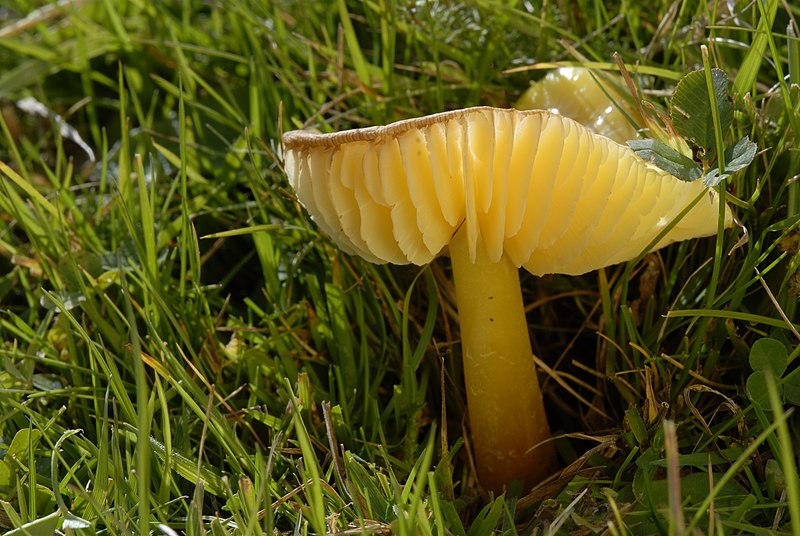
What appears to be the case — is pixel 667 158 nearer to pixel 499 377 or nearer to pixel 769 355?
pixel 769 355

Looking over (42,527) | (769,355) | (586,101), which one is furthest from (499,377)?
(42,527)

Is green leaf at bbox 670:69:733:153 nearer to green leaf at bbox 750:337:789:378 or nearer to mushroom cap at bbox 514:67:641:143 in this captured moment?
mushroom cap at bbox 514:67:641:143

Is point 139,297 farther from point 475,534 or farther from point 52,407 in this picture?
point 475,534

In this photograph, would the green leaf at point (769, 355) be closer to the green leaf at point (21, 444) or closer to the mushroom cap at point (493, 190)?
the mushroom cap at point (493, 190)

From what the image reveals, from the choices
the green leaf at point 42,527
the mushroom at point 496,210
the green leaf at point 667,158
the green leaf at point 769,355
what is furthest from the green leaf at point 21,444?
the green leaf at point 769,355

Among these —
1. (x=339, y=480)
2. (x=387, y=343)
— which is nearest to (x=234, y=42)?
(x=387, y=343)

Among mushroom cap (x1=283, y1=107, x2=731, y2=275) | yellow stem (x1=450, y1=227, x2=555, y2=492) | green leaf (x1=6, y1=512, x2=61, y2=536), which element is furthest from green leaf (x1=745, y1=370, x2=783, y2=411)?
green leaf (x1=6, y1=512, x2=61, y2=536)
